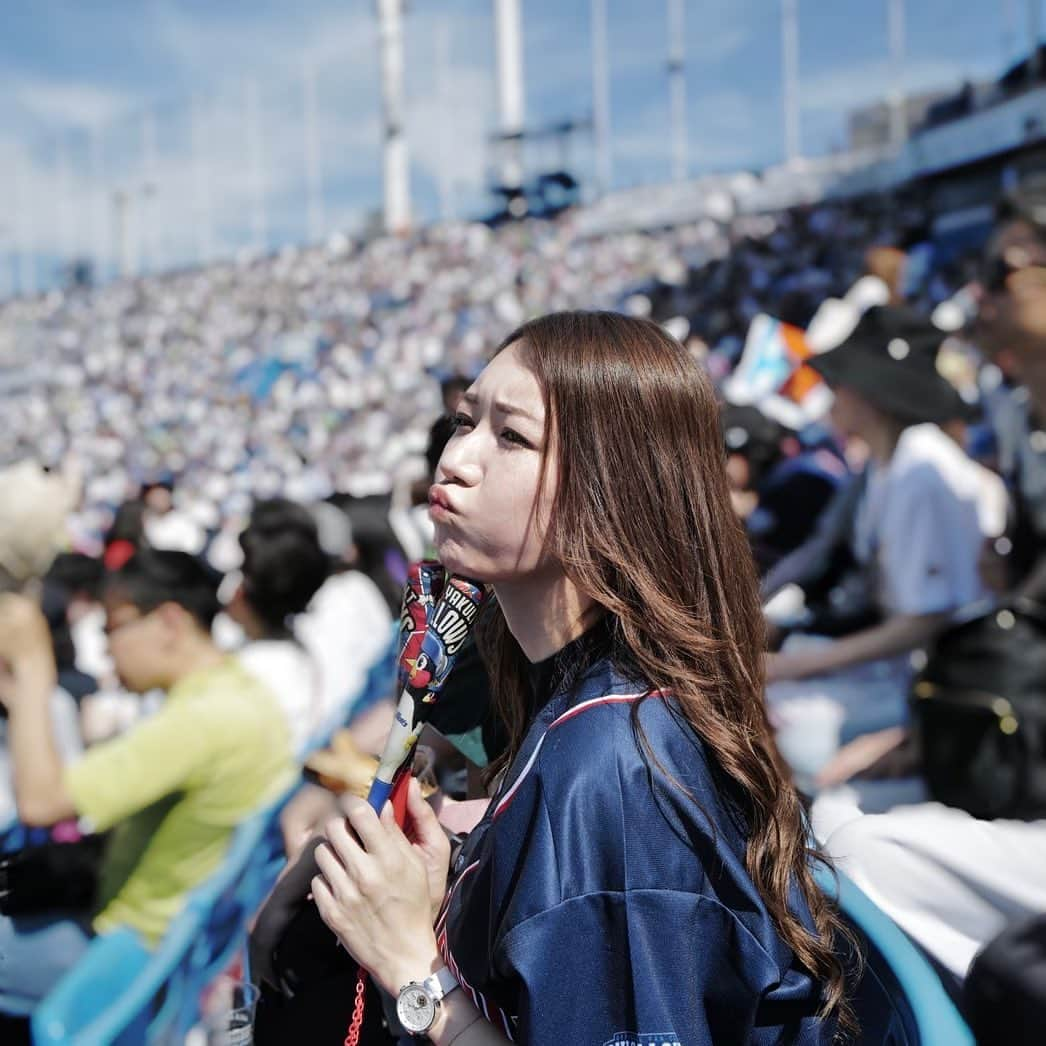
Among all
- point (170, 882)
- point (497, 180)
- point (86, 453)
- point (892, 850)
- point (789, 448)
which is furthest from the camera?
point (497, 180)

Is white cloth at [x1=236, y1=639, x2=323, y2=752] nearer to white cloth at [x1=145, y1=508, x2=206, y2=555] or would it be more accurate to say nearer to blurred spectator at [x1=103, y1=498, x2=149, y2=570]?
blurred spectator at [x1=103, y1=498, x2=149, y2=570]

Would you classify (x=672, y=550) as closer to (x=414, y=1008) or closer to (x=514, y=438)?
(x=514, y=438)

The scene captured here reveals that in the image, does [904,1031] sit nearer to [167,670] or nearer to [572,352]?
[572,352]

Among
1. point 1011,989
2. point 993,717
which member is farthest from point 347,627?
point 1011,989

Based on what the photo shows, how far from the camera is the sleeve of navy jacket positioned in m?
0.96

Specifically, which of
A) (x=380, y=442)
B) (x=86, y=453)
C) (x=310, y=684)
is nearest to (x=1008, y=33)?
(x=380, y=442)

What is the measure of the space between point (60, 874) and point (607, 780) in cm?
171

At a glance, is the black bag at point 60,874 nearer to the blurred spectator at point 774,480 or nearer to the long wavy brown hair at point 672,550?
the long wavy brown hair at point 672,550

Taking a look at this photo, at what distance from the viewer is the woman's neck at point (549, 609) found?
1170mm

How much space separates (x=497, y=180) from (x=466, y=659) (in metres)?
33.4

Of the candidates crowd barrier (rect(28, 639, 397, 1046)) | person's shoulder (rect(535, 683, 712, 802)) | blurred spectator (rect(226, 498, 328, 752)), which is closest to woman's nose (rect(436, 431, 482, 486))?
person's shoulder (rect(535, 683, 712, 802))

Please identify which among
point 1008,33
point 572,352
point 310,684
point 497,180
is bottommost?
point 310,684

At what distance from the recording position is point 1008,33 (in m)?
28.7

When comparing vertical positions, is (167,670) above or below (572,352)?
below
